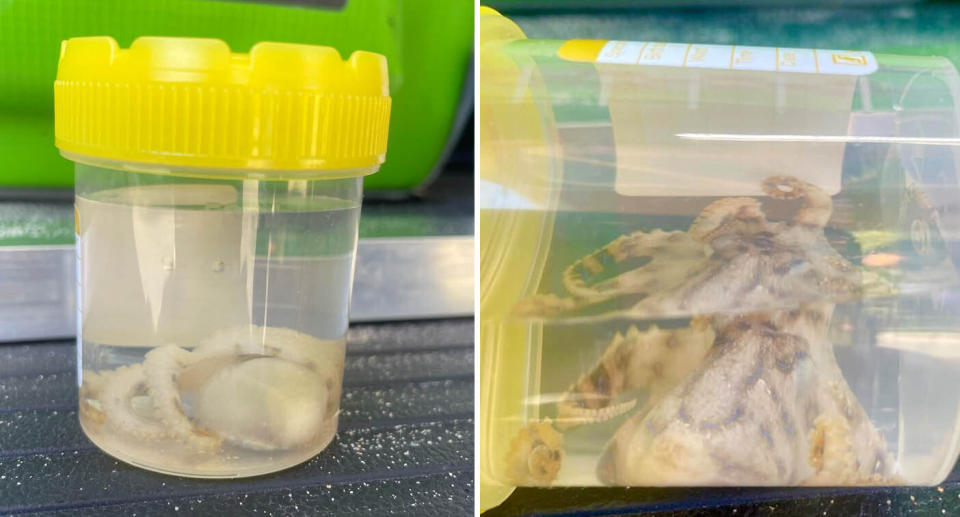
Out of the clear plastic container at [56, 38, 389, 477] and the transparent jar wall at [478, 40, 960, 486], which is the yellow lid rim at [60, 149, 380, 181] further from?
the transparent jar wall at [478, 40, 960, 486]

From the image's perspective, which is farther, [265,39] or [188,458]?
[265,39]

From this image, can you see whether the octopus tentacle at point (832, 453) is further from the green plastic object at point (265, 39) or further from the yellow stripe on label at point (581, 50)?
the green plastic object at point (265, 39)

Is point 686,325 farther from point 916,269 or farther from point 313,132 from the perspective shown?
point 313,132

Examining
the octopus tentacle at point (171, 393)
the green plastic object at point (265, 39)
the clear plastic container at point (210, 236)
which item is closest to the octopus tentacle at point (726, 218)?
the clear plastic container at point (210, 236)

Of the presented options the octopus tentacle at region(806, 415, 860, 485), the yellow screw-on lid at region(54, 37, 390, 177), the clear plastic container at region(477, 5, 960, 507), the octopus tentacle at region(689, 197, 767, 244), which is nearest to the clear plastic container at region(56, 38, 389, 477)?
the yellow screw-on lid at region(54, 37, 390, 177)

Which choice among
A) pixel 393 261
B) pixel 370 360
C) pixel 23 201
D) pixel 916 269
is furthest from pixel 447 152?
pixel 916 269

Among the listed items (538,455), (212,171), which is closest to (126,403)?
(212,171)

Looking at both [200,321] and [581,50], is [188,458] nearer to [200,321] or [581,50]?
[200,321]
